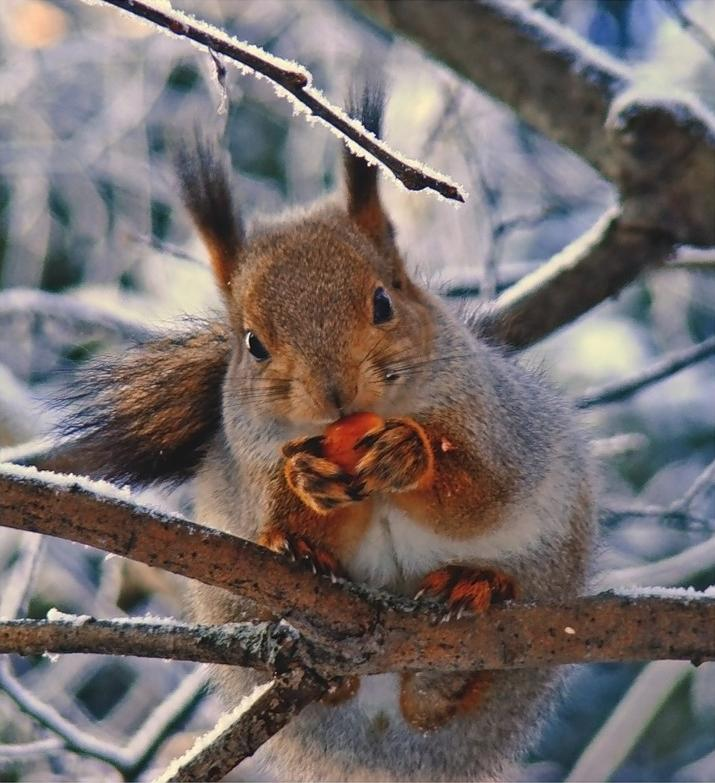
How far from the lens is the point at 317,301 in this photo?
5.24 ft

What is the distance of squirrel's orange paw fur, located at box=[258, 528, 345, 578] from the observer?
156cm

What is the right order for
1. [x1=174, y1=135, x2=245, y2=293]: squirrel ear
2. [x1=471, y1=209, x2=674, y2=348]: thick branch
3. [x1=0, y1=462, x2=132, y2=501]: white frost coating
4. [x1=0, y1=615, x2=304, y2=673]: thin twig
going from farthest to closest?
[x1=471, y1=209, x2=674, y2=348]: thick branch < [x1=174, y1=135, x2=245, y2=293]: squirrel ear < [x1=0, y1=615, x2=304, y2=673]: thin twig < [x1=0, y1=462, x2=132, y2=501]: white frost coating

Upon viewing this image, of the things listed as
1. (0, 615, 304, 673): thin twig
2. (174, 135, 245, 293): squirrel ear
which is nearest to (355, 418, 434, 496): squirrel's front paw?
(0, 615, 304, 673): thin twig

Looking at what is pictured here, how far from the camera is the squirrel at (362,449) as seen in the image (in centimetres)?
156

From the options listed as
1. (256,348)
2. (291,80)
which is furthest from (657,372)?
(291,80)

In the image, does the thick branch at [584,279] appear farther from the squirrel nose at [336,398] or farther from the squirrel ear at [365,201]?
the squirrel nose at [336,398]

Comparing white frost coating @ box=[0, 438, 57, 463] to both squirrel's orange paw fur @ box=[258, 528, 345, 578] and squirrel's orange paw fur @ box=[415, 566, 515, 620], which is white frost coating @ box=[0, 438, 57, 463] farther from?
squirrel's orange paw fur @ box=[415, 566, 515, 620]

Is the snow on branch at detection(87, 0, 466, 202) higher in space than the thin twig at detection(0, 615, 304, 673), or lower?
higher

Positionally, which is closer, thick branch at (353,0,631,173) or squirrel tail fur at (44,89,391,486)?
squirrel tail fur at (44,89,391,486)

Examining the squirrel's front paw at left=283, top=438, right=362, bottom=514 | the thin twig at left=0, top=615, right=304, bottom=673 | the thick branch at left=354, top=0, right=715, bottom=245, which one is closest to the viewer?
the thin twig at left=0, top=615, right=304, bottom=673

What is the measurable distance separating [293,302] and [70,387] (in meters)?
0.45

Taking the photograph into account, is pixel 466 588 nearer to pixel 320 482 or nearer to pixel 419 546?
pixel 419 546

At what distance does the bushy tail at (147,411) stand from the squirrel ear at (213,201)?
14cm

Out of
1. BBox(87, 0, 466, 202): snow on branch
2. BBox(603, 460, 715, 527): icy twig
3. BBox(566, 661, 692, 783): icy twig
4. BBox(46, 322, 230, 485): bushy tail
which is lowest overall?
BBox(566, 661, 692, 783): icy twig
